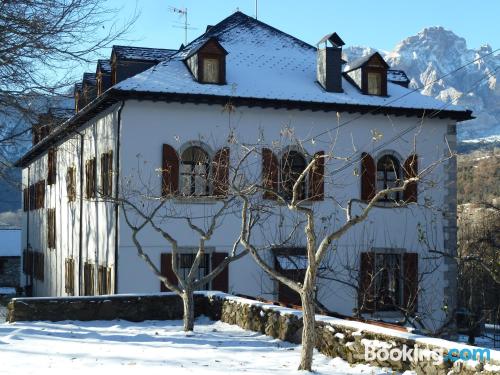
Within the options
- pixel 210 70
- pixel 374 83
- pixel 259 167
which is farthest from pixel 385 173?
pixel 210 70

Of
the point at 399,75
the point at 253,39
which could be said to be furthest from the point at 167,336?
the point at 399,75

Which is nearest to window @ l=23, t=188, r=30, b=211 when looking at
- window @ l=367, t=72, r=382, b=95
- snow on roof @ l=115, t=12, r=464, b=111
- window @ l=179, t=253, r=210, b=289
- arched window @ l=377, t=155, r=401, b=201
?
snow on roof @ l=115, t=12, r=464, b=111

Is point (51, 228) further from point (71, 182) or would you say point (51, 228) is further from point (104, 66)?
point (104, 66)

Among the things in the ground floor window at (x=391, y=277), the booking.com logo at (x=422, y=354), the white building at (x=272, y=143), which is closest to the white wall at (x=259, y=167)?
the white building at (x=272, y=143)

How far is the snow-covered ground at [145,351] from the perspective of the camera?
9.88m

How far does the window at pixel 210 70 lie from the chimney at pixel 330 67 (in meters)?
3.23

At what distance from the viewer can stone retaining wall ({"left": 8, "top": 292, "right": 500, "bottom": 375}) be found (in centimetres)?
886

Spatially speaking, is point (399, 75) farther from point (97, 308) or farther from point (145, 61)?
point (97, 308)

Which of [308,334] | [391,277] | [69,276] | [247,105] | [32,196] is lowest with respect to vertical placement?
[69,276]

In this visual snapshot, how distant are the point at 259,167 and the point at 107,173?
4417 mm

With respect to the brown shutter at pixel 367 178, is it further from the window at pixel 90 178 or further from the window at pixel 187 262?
the window at pixel 90 178

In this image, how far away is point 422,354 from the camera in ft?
29.3

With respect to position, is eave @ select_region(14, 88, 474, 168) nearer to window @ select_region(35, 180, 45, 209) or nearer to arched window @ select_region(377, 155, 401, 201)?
arched window @ select_region(377, 155, 401, 201)

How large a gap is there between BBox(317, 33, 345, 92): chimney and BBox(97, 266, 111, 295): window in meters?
7.96
